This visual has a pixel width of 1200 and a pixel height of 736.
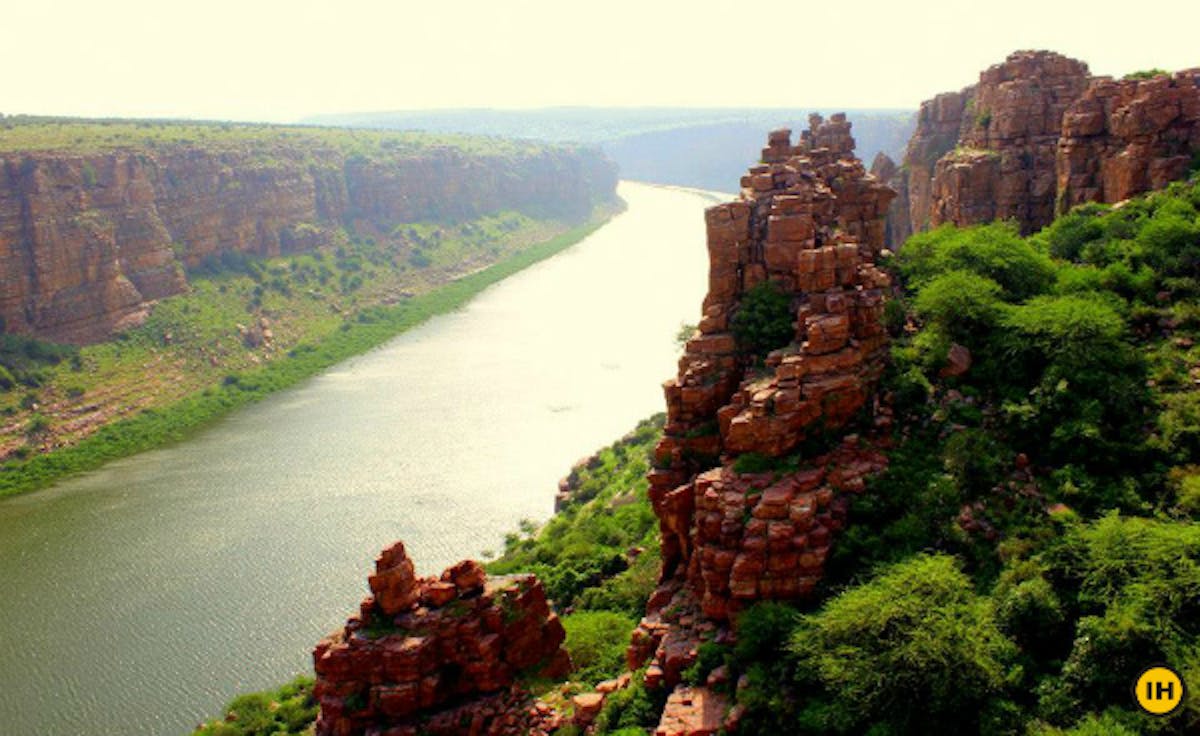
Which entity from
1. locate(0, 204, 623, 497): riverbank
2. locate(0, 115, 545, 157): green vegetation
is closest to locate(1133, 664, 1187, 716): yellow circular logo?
locate(0, 204, 623, 497): riverbank

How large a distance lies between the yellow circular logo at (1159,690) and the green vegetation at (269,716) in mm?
23023

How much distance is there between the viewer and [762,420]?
20.5 metres

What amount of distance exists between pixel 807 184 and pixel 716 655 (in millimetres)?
13647

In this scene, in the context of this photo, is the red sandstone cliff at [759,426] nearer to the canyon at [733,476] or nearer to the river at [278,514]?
the canyon at [733,476]

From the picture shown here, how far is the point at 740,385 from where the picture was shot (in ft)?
73.9

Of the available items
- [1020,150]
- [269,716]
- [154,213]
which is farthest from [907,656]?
[154,213]

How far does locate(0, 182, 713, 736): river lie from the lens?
38.7 m

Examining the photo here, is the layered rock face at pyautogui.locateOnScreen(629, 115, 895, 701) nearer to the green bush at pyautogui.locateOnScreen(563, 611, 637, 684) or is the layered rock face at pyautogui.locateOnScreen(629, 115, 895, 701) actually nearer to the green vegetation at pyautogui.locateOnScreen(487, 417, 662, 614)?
the green bush at pyautogui.locateOnScreen(563, 611, 637, 684)

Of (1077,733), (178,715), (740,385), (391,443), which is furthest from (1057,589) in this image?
(391,443)

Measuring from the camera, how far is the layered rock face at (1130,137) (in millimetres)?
30672

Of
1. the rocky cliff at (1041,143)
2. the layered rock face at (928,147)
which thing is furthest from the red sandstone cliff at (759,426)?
the layered rock face at (928,147)

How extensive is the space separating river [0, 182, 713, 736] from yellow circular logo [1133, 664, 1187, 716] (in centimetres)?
3285

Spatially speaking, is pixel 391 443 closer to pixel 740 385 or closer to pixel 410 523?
pixel 410 523

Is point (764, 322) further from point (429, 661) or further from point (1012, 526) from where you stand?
point (429, 661)
